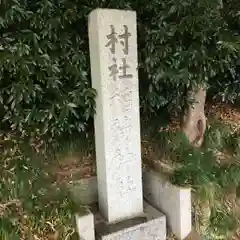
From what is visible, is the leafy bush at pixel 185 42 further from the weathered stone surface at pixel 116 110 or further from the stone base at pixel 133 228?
the stone base at pixel 133 228

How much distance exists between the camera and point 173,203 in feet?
9.21

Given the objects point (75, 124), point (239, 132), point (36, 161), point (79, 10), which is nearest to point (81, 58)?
point (79, 10)

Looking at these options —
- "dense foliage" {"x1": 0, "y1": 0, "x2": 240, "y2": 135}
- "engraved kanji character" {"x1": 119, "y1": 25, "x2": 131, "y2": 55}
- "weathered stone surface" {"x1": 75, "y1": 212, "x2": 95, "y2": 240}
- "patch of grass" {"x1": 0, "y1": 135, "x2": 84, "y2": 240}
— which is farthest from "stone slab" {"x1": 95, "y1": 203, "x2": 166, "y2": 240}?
"engraved kanji character" {"x1": 119, "y1": 25, "x2": 131, "y2": 55}

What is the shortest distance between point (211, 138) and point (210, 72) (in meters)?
0.98

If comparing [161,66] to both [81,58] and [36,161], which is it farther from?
[36,161]

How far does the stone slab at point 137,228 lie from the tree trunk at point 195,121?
92 centimetres

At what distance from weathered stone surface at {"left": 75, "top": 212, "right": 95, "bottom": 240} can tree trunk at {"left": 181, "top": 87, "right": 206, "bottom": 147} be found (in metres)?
1.44

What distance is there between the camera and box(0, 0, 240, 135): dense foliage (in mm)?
2457

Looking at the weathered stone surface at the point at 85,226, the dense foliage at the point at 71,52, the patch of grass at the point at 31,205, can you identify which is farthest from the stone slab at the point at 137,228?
the dense foliage at the point at 71,52

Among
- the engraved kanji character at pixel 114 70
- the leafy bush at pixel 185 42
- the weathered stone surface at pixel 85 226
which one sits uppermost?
the leafy bush at pixel 185 42

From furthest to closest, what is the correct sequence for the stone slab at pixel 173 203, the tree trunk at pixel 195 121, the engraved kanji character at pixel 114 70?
the tree trunk at pixel 195 121 < the stone slab at pixel 173 203 < the engraved kanji character at pixel 114 70

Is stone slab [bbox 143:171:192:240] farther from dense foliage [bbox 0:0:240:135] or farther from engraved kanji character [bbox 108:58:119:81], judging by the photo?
engraved kanji character [bbox 108:58:119:81]

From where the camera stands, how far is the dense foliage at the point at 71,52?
2457mm

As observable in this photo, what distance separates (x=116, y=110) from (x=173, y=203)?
3.06 feet
